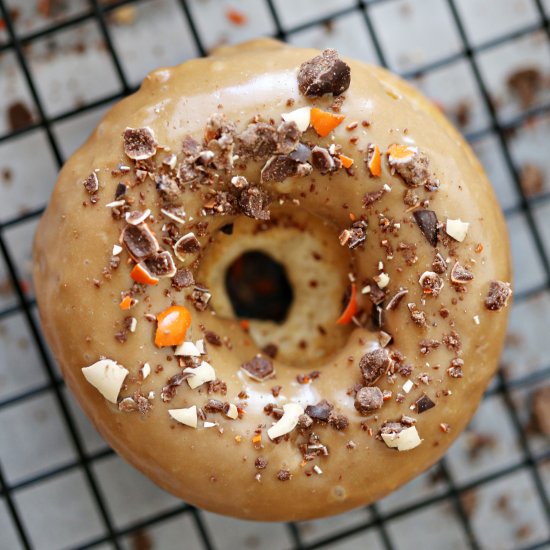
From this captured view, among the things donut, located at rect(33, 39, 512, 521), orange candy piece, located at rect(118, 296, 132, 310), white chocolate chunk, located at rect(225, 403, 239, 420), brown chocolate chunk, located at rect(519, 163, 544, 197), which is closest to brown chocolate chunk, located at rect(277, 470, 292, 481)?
donut, located at rect(33, 39, 512, 521)

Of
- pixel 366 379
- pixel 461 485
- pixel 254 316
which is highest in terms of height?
pixel 254 316

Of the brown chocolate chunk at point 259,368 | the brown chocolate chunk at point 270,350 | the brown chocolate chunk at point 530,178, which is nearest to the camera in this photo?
the brown chocolate chunk at point 259,368

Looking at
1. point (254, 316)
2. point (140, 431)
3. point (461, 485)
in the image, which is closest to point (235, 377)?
point (140, 431)

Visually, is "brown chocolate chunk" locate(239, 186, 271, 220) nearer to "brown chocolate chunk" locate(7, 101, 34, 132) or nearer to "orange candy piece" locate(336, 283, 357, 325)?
"orange candy piece" locate(336, 283, 357, 325)

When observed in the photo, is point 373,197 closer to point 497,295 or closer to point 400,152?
point 400,152

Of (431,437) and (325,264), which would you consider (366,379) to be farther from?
(325,264)

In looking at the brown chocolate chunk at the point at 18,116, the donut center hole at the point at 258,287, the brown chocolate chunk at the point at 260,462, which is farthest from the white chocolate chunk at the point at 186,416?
the brown chocolate chunk at the point at 18,116

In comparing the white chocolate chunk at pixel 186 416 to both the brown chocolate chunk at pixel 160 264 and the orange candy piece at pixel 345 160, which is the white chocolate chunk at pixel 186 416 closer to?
the brown chocolate chunk at pixel 160 264

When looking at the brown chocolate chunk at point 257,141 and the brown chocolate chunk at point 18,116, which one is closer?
the brown chocolate chunk at point 257,141
